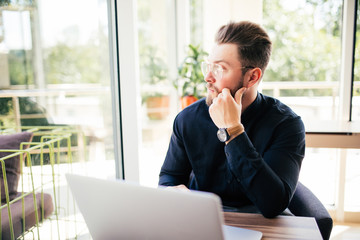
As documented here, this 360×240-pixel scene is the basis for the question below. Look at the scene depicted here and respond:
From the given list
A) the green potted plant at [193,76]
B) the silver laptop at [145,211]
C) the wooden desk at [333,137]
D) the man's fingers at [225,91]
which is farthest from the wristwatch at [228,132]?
the green potted plant at [193,76]

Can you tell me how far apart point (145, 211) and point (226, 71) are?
756mm

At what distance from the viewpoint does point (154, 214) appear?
2.04 ft

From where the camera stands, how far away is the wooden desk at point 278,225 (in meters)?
0.81

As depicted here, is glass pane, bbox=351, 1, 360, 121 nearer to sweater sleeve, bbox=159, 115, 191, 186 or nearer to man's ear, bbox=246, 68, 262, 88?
man's ear, bbox=246, 68, 262, 88

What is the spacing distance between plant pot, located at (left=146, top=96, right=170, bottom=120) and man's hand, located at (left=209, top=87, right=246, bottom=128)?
1.98 meters

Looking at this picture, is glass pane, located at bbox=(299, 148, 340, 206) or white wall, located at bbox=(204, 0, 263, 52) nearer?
white wall, located at bbox=(204, 0, 263, 52)

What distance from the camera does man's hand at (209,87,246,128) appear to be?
1.09 meters

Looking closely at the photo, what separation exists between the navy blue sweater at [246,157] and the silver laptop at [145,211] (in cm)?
40

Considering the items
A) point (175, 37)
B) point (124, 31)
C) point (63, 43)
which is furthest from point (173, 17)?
point (63, 43)

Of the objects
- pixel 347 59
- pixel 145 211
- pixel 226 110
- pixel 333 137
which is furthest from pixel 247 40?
pixel 347 59

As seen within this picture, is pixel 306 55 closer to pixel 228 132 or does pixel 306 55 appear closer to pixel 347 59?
pixel 347 59

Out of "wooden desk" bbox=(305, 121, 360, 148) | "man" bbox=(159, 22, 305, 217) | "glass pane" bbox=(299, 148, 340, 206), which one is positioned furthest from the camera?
"glass pane" bbox=(299, 148, 340, 206)

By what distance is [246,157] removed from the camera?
1.00 m

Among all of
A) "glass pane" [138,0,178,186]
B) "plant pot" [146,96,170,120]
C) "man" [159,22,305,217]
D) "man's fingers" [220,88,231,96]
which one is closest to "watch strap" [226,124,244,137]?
"man" [159,22,305,217]
